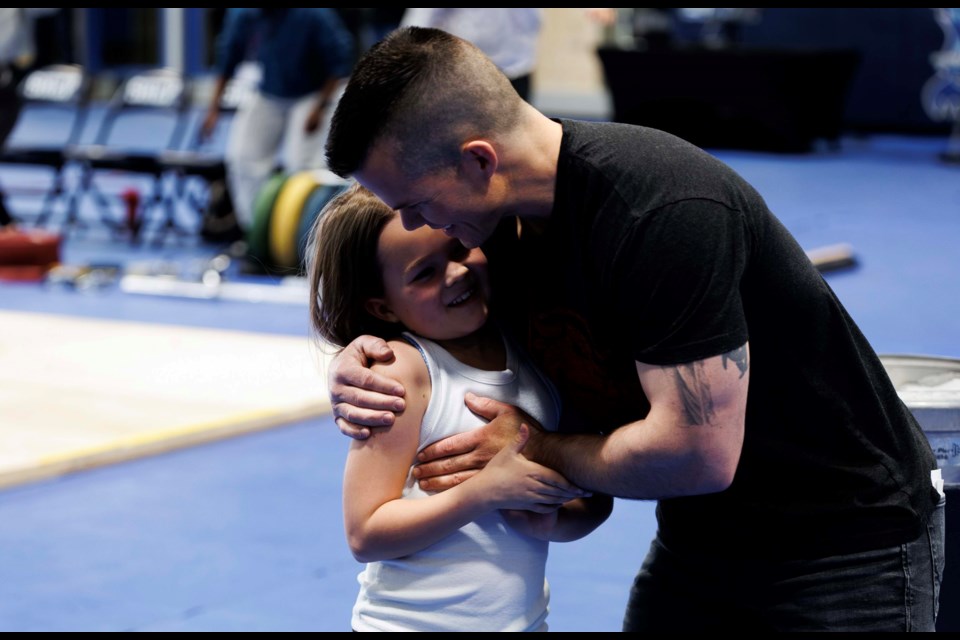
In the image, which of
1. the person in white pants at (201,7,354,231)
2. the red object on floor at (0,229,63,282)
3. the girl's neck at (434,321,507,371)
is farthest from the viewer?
the person in white pants at (201,7,354,231)

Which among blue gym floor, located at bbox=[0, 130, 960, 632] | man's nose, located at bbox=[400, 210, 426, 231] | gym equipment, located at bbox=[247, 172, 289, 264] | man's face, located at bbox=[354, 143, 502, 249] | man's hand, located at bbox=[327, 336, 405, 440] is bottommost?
gym equipment, located at bbox=[247, 172, 289, 264]

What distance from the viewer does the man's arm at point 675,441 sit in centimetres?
165

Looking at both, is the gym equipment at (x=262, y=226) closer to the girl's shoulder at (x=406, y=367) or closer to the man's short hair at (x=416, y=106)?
the girl's shoulder at (x=406, y=367)

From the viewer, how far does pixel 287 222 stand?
25.3 feet

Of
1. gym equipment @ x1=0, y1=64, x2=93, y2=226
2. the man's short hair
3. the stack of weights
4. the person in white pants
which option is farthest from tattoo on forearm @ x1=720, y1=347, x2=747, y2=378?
gym equipment @ x1=0, y1=64, x2=93, y2=226

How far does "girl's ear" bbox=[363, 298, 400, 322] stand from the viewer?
197 centimetres

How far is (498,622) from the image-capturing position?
1.95 metres

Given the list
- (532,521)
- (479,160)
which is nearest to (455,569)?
(532,521)

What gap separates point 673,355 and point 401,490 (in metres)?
0.51

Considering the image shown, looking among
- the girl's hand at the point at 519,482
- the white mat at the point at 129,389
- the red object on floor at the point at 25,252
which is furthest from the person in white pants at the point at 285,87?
the girl's hand at the point at 519,482

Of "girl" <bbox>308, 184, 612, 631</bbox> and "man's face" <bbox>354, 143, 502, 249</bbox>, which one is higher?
"man's face" <bbox>354, 143, 502, 249</bbox>

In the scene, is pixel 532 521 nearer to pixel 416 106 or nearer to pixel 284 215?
pixel 416 106

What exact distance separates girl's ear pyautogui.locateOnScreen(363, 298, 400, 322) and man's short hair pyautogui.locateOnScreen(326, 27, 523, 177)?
31 centimetres

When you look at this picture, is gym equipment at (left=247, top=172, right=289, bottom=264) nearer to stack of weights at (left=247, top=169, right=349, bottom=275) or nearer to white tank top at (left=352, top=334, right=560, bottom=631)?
stack of weights at (left=247, top=169, right=349, bottom=275)
